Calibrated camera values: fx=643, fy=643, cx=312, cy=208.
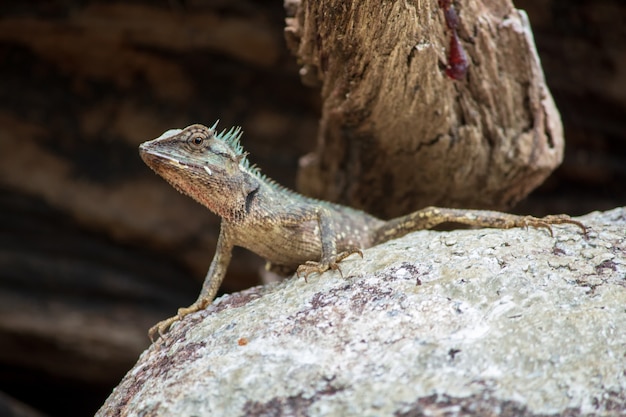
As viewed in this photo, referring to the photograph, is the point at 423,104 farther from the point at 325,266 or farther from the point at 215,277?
the point at 215,277

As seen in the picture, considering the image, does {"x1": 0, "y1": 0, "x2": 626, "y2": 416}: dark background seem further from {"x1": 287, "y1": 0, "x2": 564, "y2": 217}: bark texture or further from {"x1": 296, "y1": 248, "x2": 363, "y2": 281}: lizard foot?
{"x1": 296, "y1": 248, "x2": 363, "y2": 281}: lizard foot

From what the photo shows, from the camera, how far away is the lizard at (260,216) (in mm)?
4105

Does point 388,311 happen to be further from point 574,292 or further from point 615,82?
point 615,82

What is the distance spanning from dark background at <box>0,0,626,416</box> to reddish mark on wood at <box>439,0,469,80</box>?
3.59 m

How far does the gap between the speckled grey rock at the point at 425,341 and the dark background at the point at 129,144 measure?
465 centimetres

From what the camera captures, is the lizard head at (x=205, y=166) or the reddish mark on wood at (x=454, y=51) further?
the reddish mark on wood at (x=454, y=51)

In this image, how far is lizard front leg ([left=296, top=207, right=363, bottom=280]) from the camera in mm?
4016

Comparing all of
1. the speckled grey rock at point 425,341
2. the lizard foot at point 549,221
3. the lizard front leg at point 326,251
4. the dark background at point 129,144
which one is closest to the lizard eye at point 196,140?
the lizard front leg at point 326,251

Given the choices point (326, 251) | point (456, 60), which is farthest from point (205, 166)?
point (456, 60)

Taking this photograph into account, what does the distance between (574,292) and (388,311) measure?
3.19 feet

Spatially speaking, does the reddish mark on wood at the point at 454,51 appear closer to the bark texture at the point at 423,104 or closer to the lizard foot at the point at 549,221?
the bark texture at the point at 423,104

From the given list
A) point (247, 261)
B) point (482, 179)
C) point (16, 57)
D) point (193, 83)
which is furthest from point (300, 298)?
point (16, 57)

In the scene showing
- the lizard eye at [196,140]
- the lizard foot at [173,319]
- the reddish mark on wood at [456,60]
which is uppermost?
the reddish mark on wood at [456,60]

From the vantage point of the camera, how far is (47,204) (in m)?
8.59
